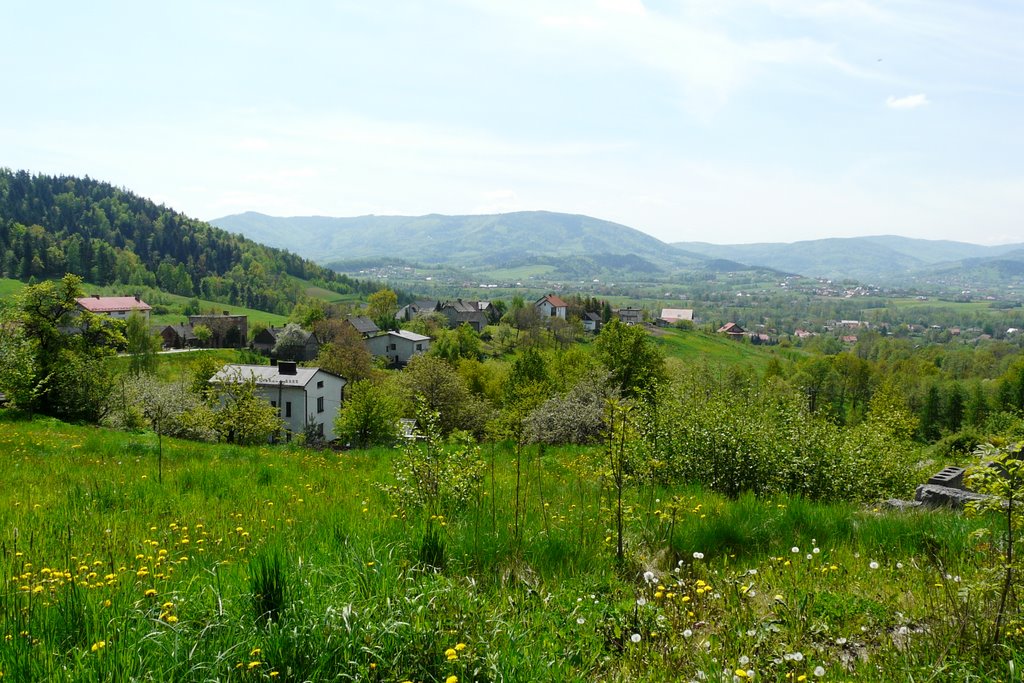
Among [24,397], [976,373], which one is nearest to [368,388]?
[24,397]

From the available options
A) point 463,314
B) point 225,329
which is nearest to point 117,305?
point 225,329

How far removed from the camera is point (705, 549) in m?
6.27

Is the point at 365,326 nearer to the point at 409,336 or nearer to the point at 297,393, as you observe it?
the point at 409,336

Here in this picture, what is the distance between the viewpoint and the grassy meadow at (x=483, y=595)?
11.2ft

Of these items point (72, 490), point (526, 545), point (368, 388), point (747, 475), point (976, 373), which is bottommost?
point (976, 373)

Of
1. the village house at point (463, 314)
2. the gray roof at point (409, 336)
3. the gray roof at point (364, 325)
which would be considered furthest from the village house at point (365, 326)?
the village house at point (463, 314)

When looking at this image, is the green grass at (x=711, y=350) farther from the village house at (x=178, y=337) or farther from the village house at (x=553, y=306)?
the village house at (x=178, y=337)

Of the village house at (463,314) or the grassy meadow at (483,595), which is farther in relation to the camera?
the village house at (463,314)

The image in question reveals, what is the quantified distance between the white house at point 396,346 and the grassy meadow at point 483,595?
3869 inches

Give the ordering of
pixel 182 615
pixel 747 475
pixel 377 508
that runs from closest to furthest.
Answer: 1. pixel 182 615
2. pixel 377 508
3. pixel 747 475

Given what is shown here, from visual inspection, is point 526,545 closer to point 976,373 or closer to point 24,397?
point 24,397

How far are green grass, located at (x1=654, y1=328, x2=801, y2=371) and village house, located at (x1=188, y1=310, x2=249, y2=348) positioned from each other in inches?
3379

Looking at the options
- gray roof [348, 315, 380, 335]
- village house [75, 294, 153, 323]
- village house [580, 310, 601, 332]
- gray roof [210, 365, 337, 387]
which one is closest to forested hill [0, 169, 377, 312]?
village house [75, 294, 153, 323]

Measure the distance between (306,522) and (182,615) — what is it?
249 centimetres
